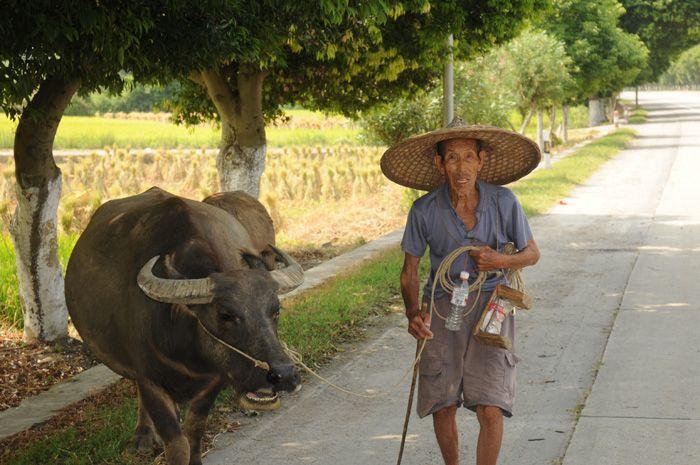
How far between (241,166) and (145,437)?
244 inches

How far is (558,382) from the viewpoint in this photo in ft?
25.1

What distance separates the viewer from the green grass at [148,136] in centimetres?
3844

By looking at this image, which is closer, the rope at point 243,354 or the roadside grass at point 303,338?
the rope at point 243,354

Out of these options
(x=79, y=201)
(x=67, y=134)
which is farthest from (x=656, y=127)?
(x=79, y=201)

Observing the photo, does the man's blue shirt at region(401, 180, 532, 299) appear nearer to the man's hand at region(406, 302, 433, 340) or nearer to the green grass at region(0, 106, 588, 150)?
the man's hand at region(406, 302, 433, 340)

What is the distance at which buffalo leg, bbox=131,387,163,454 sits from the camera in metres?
6.21

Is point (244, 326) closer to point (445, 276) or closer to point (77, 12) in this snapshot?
point (445, 276)

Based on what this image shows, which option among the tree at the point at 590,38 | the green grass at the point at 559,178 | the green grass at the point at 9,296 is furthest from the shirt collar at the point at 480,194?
the tree at the point at 590,38

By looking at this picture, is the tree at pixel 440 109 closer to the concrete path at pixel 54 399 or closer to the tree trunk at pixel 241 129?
the tree trunk at pixel 241 129

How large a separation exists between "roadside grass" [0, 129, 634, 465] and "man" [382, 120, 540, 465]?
2041mm

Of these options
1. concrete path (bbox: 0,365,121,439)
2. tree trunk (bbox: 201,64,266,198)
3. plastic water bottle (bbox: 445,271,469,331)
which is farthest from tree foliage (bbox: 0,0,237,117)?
tree trunk (bbox: 201,64,266,198)

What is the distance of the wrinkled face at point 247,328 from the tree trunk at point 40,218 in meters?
4.03

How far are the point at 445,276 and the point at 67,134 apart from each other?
36.0m

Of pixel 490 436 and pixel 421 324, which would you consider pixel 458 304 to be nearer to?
pixel 421 324
